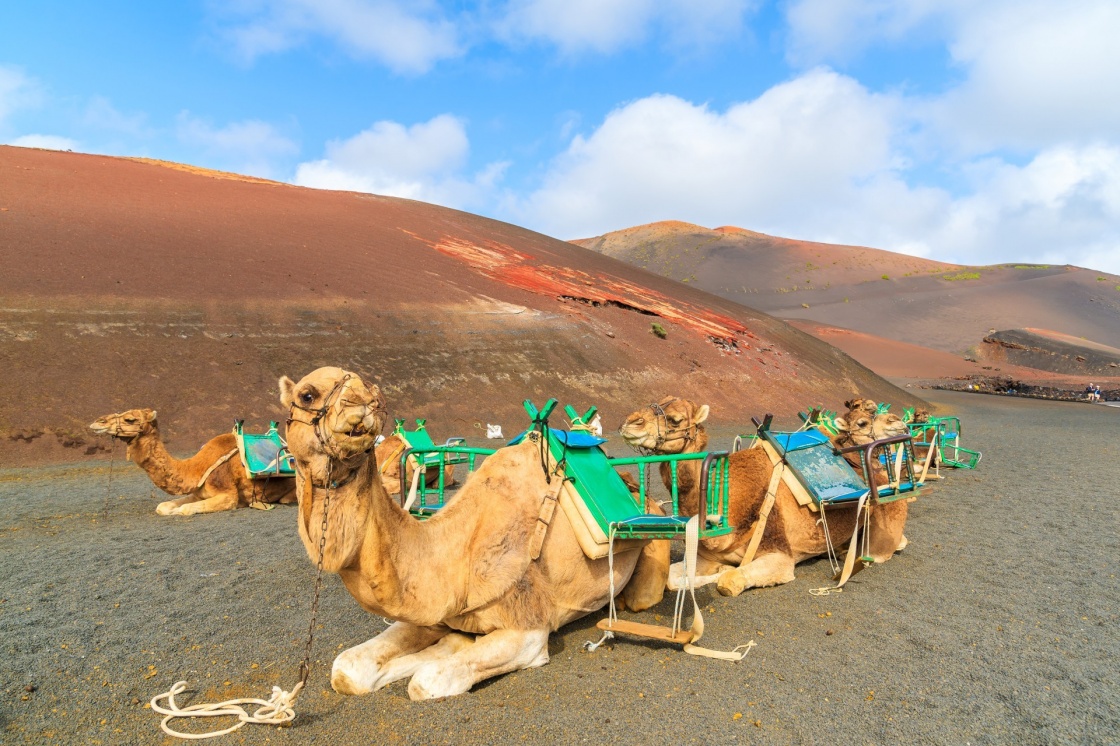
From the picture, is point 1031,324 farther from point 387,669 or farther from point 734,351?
point 387,669

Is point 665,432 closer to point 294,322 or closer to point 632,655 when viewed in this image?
point 632,655

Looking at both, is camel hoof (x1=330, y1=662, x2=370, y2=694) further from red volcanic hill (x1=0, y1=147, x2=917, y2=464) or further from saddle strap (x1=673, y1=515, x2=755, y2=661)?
red volcanic hill (x1=0, y1=147, x2=917, y2=464)

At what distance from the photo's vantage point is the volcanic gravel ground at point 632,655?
11.5 feet

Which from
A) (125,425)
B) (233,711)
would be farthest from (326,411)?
(125,425)

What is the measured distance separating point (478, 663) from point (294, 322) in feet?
57.7

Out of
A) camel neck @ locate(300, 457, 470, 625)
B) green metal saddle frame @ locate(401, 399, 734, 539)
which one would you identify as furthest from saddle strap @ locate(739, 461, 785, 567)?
camel neck @ locate(300, 457, 470, 625)

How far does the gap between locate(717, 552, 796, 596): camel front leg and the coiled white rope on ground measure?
3312mm

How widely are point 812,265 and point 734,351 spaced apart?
79.3m

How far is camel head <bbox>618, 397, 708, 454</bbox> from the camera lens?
19.4ft

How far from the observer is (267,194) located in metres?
33.1

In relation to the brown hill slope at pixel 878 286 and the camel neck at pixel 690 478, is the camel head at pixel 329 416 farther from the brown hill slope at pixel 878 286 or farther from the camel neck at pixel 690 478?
the brown hill slope at pixel 878 286

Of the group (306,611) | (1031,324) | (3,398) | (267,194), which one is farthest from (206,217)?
(1031,324)

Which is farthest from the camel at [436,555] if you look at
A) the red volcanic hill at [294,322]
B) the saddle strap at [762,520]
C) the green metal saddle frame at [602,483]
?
the red volcanic hill at [294,322]

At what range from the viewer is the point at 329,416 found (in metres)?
2.97
